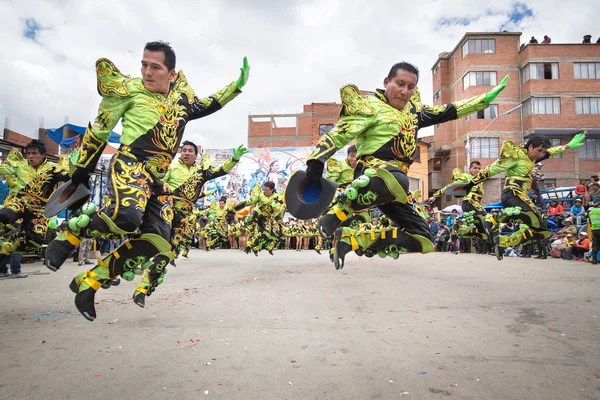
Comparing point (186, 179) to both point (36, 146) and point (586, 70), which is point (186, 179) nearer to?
point (36, 146)

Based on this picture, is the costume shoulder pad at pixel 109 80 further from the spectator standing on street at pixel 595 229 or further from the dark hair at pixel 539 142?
the spectator standing on street at pixel 595 229

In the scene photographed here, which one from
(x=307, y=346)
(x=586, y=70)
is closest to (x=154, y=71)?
(x=307, y=346)

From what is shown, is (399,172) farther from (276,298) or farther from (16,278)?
(16,278)

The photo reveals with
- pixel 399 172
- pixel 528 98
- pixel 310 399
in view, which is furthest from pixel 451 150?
pixel 310 399

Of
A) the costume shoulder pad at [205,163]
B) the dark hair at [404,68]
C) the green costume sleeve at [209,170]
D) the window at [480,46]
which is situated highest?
the window at [480,46]

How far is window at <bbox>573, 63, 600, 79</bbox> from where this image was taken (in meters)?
29.4

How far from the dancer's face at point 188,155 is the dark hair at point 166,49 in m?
3.62

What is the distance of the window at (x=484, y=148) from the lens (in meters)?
30.4

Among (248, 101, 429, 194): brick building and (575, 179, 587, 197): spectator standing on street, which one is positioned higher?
(248, 101, 429, 194): brick building

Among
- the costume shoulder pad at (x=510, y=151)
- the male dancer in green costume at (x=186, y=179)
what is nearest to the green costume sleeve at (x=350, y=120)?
the male dancer in green costume at (x=186, y=179)

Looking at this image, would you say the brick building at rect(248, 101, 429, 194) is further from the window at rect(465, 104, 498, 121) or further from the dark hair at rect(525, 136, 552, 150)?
the dark hair at rect(525, 136, 552, 150)

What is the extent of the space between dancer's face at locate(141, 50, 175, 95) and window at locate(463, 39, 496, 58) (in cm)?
3361

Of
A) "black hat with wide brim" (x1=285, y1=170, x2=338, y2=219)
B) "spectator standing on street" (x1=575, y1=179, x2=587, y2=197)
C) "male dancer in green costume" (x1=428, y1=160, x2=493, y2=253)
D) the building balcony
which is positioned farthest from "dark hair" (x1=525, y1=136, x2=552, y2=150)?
the building balcony

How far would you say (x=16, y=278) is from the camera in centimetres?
651
